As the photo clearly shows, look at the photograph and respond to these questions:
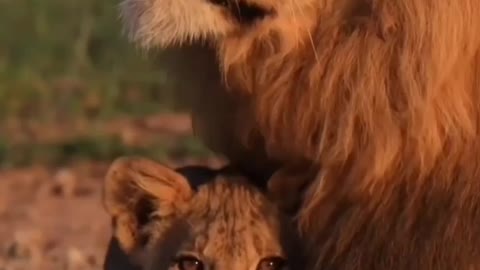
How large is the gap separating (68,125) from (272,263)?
5003 millimetres

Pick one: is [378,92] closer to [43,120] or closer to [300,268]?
[300,268]

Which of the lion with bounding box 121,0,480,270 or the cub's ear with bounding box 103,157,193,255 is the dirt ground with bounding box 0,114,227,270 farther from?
the lion with bounding box 121,0,480,270

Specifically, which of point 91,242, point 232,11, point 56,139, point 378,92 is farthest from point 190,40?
point 56,139

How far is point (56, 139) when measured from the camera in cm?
842

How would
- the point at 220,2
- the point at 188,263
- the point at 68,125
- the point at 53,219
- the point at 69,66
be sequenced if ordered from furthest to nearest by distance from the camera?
the point at 69,66 < the point at 68,125 < the point at 53,219 < the point at 188,263 < the point at 220,2

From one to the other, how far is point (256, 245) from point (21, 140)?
471cm

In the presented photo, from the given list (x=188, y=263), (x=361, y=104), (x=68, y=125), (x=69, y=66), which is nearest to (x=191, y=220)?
(x=188, y=263)

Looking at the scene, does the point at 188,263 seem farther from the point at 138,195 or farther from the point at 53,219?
the point at 53,219

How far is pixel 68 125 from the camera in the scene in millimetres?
8742

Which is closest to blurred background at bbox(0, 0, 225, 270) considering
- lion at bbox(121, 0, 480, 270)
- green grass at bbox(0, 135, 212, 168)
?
green grass at bbox(0, 135, 212, 168)

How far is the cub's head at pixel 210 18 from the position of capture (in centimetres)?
369

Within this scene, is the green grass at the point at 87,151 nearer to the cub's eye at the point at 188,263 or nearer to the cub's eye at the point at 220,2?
the cub's eye at the point at 188,263

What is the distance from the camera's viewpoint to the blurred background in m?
6.77

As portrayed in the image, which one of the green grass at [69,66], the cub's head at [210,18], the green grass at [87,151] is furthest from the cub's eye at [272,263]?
the green grass at [69,66]
